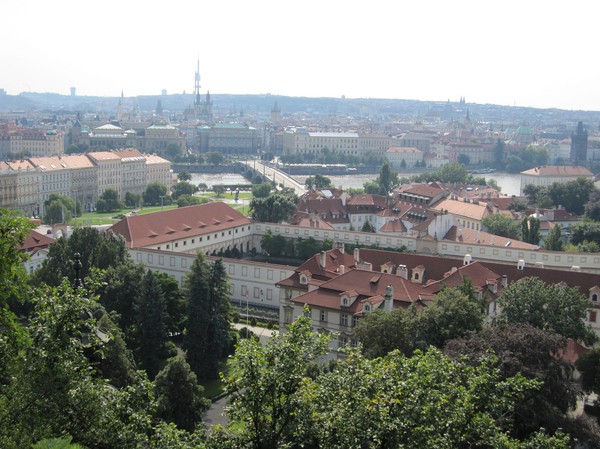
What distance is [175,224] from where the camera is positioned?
163 feet

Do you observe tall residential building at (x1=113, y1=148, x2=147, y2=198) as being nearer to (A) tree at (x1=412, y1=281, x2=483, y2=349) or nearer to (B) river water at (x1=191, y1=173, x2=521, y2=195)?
(B) river water at (x1=191, y1=173, x2=521, y2=195)

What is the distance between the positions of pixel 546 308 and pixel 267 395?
18.2 meters

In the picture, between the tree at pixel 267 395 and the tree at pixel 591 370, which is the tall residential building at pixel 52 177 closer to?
the tree at pixel 591 370

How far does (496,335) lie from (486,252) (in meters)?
23.9

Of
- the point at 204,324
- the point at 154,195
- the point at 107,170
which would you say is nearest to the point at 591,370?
the point at 204,324

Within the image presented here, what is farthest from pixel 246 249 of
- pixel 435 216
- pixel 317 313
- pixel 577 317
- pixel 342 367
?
pixel 342 367

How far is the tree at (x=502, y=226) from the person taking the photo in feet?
193

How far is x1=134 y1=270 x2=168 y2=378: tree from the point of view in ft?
97.6

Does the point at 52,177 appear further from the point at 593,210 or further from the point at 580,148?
the point at 580,148

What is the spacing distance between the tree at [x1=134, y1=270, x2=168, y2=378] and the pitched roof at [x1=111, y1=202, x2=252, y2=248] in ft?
48.2

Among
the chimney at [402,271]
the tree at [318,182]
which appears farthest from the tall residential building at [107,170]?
the chimney at [402,271]

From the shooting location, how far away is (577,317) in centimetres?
2836

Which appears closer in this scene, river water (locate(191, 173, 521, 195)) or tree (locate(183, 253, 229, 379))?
tree (locate(183, 253, 229, 379))

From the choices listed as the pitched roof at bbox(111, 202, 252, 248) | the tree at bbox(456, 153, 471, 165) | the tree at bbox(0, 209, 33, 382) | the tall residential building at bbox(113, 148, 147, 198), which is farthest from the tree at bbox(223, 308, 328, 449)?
the tree at bbox(456, 153, 471, 165)
